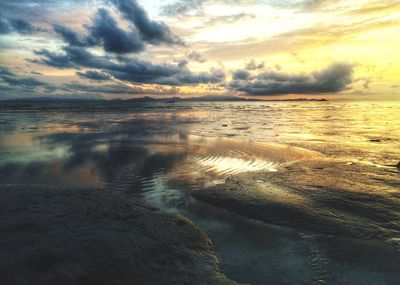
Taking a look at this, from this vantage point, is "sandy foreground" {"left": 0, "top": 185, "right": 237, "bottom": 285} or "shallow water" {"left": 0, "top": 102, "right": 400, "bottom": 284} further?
"shallow water" {"left": 0, "top": 102, "right": 400, "bottom": 284}

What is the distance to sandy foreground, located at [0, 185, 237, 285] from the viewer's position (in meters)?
4.43

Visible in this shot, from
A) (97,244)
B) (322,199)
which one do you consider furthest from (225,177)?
(97,244)

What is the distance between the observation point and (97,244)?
5301 millimetres

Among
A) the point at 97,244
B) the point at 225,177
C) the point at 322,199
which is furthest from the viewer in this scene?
the point at 225,177

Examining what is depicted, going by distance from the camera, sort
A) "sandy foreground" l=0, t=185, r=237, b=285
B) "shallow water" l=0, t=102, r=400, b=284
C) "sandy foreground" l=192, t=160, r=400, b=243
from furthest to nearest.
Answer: "sandy foreground" l=192, t=160, r=400, b=243, "shallow water" l=0, t=102, r=400, b=284, "sandy foreground" l=0, t=185, r=237, b=285

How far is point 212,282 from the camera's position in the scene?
443cm

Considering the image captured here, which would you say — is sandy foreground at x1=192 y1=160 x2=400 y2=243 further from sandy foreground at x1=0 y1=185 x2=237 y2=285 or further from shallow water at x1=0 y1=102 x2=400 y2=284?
sandy foreground at x1=0 y1=185 x2=237 y2=285

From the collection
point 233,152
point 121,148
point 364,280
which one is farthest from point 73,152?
point 364,280

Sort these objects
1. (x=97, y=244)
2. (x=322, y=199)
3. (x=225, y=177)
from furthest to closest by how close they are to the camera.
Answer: (x=225, y=177) → (x=322, y=199) → (x=97, y=244)

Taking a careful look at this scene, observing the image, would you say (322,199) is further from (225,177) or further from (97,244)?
(97,244)

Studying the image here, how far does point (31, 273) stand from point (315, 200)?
675cm

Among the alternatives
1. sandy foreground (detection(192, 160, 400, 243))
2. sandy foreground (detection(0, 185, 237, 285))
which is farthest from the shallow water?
sandy foreground (detection(0, 185, 237, 285))

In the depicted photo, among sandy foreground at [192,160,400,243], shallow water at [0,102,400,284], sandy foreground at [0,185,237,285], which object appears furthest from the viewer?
sandy foreground at [192,160,400,243]

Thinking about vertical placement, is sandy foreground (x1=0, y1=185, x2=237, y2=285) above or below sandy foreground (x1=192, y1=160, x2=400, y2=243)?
above
